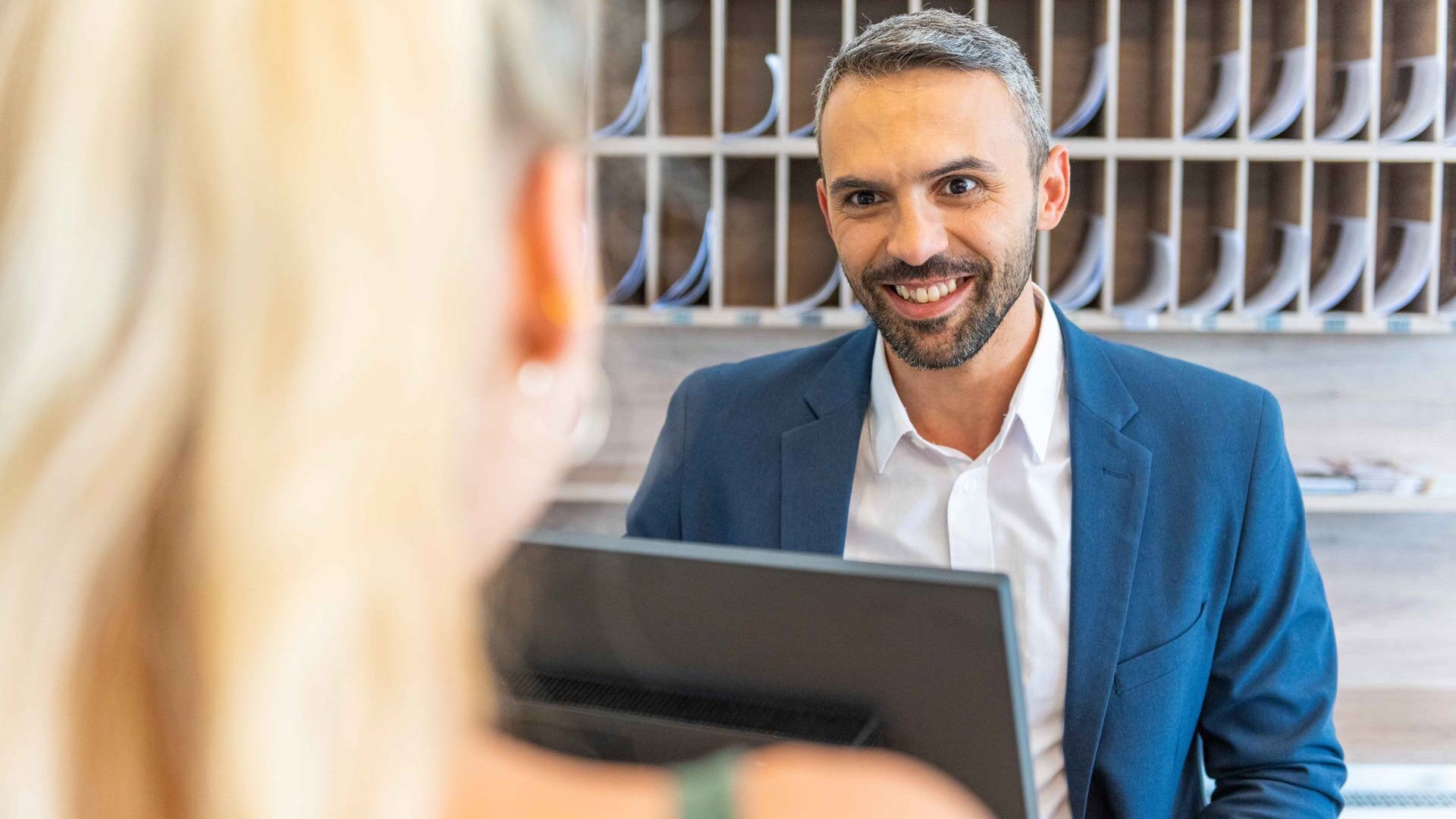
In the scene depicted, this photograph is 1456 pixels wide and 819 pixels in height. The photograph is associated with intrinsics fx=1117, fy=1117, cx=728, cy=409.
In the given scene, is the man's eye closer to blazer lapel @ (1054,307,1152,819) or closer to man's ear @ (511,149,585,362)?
blazer lapel @ (1054,307,1152,819)

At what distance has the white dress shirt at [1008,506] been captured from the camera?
136 cm

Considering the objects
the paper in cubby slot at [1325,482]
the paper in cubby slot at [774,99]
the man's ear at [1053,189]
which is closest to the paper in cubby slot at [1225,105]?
the paper in cubby slot at [1325,482]

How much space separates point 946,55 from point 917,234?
226 mm

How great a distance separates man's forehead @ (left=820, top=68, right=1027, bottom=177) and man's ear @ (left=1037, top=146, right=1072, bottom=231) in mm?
137

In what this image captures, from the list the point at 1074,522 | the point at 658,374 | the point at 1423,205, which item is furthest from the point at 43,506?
the point at 1423,205

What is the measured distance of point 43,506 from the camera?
33cm

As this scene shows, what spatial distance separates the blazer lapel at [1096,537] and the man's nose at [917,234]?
0.74 ft

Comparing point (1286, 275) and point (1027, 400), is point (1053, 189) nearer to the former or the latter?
point (1027, 400)

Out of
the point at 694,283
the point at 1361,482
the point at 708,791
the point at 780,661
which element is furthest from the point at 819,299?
the point at 708,791

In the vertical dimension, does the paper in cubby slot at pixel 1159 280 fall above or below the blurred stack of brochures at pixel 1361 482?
above

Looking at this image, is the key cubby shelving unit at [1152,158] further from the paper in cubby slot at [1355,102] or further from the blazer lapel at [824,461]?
the blazer lapel at [824,461]

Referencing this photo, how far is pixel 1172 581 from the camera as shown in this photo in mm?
1327

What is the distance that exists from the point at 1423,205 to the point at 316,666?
2632mm

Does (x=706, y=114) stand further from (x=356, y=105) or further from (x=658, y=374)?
(x=356, y=105)
